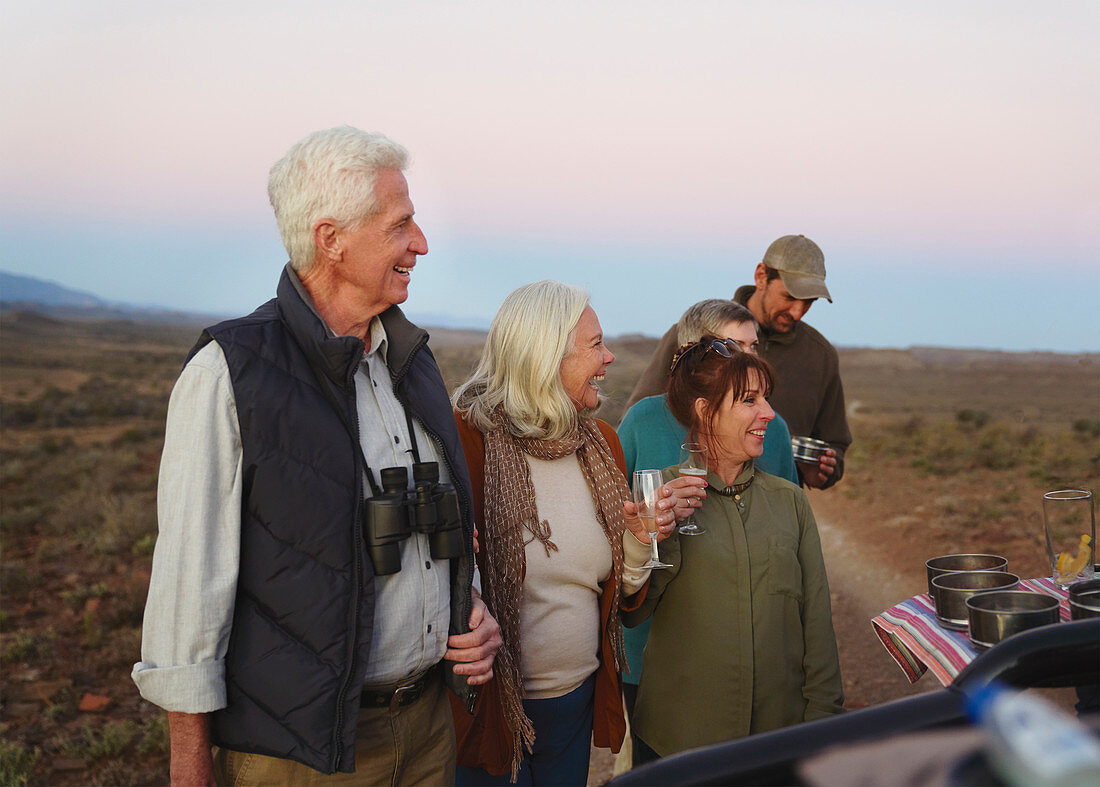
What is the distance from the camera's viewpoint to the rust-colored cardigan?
9.48ft

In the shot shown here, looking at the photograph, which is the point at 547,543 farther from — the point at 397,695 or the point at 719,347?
the point at 719,347

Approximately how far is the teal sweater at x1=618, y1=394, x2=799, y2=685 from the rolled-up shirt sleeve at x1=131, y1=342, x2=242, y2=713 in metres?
2.02

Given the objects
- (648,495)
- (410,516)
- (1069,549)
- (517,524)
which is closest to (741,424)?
(648,495)

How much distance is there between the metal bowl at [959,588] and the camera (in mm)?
2430

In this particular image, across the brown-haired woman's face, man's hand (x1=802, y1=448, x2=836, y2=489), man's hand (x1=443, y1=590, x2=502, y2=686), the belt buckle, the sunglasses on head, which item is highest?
the sunglasses on head

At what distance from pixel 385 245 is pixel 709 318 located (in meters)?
2.02

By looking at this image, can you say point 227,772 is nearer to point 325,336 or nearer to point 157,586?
point 157,586

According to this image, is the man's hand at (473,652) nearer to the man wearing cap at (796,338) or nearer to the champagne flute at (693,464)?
the champagne flute at (693,464)

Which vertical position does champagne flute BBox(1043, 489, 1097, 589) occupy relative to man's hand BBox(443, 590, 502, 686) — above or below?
above

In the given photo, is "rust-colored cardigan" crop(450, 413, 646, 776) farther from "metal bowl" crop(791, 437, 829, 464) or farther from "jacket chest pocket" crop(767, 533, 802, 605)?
"metal bowl" crop(791, 437, 829, 464)

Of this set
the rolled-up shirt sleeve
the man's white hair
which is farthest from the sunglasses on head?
the rolled-up shirt sleeve

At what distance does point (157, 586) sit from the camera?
1.90 m

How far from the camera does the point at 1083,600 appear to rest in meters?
2.27

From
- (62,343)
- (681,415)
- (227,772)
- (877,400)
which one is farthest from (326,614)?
(62,343)
